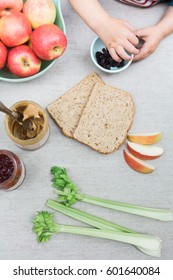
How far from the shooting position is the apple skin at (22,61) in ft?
2.99

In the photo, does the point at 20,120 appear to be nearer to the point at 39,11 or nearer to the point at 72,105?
the point at 72,105

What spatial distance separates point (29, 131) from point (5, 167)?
109 millimetres

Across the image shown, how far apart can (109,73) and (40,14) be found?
0.24 m

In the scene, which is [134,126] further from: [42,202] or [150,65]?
[42,202]

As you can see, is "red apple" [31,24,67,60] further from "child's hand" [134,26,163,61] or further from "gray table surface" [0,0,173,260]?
"child's hand" [134,26,163,61]

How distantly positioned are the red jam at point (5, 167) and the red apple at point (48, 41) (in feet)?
0.88

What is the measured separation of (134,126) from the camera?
99 centimetres

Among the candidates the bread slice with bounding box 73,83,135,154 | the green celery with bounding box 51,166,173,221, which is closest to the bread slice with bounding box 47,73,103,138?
the bread slice with bounding box 73,83,135,154

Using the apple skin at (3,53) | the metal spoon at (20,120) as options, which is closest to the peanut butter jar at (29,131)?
the metal spoon at (20,120)

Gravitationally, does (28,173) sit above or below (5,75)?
below

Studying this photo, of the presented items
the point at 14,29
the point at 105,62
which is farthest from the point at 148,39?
the point at 14,29

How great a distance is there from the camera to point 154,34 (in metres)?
1.00

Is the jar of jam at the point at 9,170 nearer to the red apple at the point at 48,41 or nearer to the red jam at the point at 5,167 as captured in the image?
the red jam at the point at 5,167
